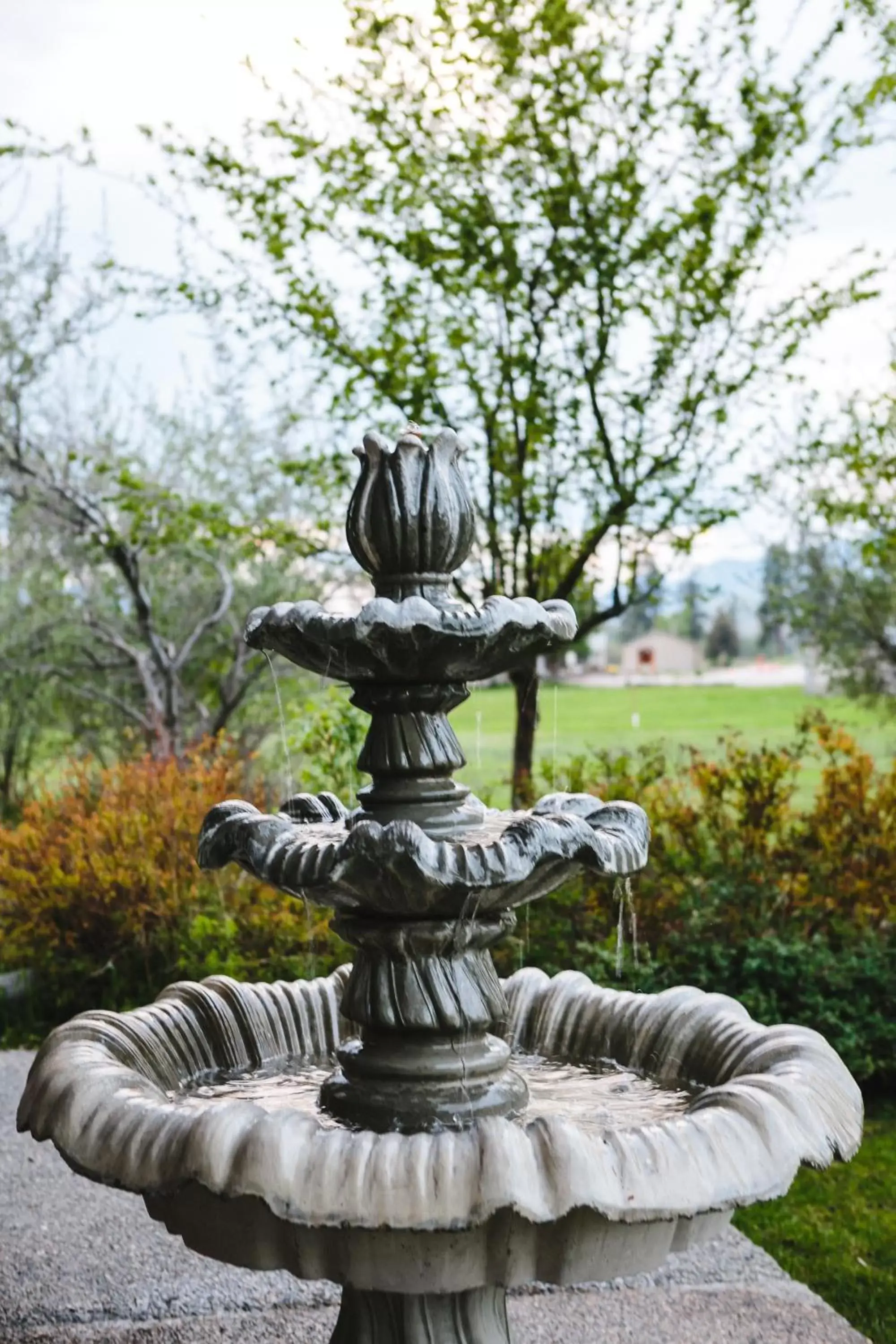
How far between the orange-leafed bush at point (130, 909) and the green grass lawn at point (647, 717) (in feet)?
10.9

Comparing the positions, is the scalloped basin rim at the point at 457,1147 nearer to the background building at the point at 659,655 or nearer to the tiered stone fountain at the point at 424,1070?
the tiered stone fountain at the point at 424,1070

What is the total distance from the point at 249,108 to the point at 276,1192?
22.0 ft

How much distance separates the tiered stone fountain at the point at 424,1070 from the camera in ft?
6.38

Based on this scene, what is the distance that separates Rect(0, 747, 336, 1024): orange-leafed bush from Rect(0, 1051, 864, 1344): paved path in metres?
2.05

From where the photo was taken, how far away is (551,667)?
8.52m

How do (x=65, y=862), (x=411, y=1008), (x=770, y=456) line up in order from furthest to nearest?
(x=770, y=456)
(x=65, y=862)
(x=411, y=1008)

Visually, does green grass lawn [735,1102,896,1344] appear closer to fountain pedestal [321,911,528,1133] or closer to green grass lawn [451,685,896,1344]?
green grass lawn [451,685,896,1344]

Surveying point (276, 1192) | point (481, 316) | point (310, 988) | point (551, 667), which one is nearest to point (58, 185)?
point (481, 316)

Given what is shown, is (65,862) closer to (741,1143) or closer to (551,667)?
(551,667)

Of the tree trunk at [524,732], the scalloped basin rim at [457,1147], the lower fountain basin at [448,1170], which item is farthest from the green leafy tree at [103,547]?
the lower fountain basin at [448,1170]

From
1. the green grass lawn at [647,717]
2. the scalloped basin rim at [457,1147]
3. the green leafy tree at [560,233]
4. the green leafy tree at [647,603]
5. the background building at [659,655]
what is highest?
the green leafy tree at [560,233]

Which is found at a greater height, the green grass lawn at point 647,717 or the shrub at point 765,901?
the green grass lawn at point 647,717

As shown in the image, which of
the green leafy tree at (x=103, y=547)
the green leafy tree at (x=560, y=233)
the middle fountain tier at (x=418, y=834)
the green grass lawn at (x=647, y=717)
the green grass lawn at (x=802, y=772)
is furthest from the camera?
the green grass lawn at (x=647, y=717)

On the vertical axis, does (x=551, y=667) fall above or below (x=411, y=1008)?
above
